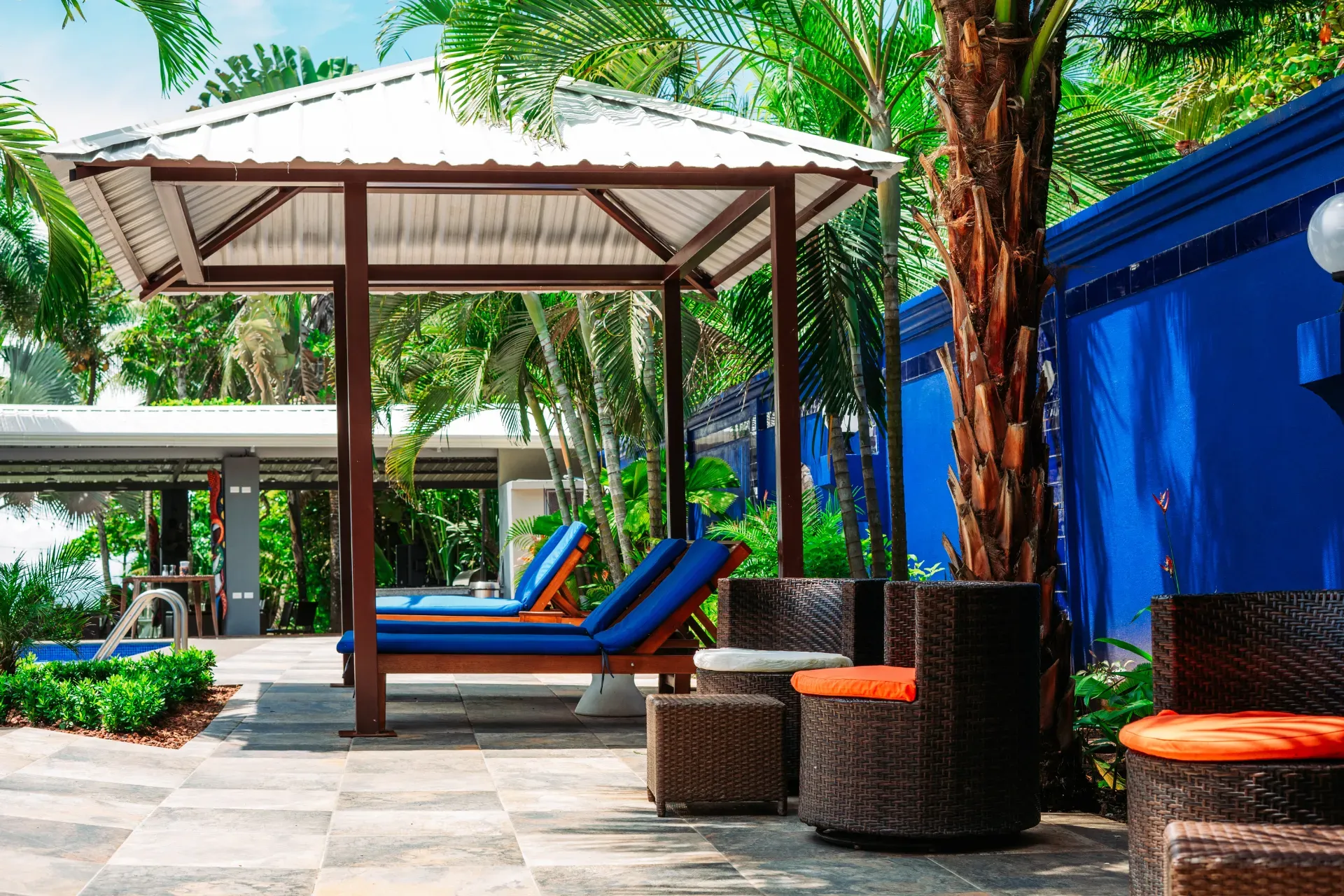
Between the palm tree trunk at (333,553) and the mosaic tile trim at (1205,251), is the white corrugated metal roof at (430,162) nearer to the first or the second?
the mosaic tile trim at (1205,251)

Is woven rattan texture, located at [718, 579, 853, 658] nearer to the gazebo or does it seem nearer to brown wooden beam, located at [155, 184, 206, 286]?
the gazebo

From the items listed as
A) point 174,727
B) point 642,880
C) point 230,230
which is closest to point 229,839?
point 642,880

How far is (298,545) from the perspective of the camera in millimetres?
23453

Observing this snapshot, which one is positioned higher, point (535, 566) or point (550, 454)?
point (550, 454)

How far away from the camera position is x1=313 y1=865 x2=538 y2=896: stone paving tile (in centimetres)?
358

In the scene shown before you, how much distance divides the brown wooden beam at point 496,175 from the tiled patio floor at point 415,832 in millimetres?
2648

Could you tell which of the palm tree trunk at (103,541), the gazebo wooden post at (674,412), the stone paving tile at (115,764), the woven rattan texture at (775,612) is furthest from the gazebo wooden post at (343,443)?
the palm tree trunk at (103,541)

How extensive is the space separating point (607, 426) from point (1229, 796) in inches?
387

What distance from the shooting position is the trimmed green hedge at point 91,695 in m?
6.30

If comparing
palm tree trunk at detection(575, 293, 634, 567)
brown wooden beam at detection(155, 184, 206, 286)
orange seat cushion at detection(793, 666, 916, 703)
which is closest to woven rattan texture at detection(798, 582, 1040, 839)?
orange seat cushion at detection(793, 666, 916, 703)

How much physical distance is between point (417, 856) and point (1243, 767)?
2.34 meters

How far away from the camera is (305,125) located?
6746 mm

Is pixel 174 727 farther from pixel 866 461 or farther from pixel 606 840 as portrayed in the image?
pixel 866 461

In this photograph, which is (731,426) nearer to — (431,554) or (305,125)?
(305,125)
